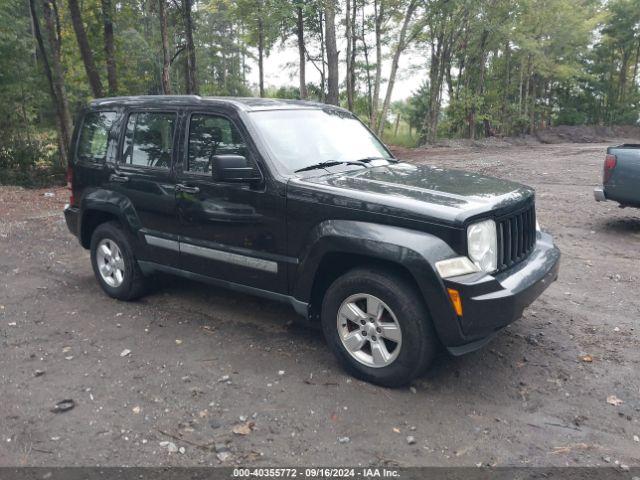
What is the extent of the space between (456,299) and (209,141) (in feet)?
8.33

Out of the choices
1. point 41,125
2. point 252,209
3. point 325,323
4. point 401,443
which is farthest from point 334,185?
point 41,125

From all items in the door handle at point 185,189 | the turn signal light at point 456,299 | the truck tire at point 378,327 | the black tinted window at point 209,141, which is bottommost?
the truck tire at point 378,327

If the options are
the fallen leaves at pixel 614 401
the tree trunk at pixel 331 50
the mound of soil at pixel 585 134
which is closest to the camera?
the fallen leaves at pixel 614 401

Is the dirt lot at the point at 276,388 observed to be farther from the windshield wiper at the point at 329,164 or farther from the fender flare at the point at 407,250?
the windshield wiper at the point at 329,164

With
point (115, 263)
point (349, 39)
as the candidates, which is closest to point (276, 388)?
point (115, 263)

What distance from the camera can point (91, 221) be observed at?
5.79 metres

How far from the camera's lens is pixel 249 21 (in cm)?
1998

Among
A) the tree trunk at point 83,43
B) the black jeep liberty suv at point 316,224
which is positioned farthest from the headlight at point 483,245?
the tree trunk at point 83,43

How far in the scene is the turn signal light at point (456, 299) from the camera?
11.0 ft

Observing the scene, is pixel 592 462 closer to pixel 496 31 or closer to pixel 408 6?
pixel 408 6

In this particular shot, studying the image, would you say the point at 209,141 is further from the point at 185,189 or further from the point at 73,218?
the point at 73,218

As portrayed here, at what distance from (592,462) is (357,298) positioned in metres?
1.69

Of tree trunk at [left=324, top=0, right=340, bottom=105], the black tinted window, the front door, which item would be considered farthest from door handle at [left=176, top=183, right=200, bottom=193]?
tree trunk at [left=324, top=0, right=340, bottom=105]

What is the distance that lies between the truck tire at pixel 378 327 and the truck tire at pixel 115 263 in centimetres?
240
